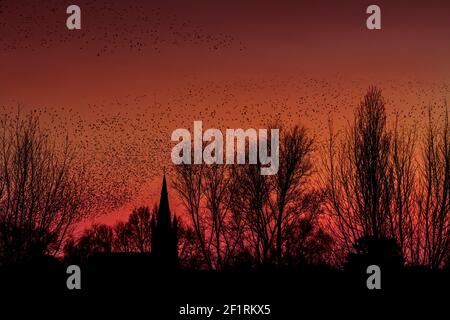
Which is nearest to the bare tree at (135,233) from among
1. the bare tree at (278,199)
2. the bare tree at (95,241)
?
the bare tree at (95,241)

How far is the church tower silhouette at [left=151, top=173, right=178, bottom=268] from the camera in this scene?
2440 inches

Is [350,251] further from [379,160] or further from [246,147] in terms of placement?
[246,147]

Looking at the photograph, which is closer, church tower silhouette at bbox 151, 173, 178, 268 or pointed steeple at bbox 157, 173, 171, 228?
church tower silhouette at bbox 151, 173, 178, 268

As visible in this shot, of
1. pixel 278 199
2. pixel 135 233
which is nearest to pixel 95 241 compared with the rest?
pixel 135 233

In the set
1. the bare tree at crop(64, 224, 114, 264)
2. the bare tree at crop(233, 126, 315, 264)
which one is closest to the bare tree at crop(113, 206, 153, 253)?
the bare tree at crop(64, 224, 114, 264)

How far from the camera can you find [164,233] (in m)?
64.2

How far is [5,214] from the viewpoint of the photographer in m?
39.5

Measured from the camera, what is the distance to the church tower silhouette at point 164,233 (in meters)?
62.0

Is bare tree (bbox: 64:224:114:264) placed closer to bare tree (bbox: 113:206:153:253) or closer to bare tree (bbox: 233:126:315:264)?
bare tree (bbox: 113:206:153:253)

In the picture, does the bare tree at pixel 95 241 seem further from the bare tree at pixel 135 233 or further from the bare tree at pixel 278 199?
the bare tree at pixel 278 199

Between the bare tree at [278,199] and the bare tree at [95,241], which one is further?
the bare tree at [95,241]

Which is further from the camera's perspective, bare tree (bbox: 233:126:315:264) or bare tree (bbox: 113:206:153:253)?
bare tree (bbox: 113:206:153:253)

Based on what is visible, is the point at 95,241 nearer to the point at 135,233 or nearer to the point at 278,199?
the point at 135,233
